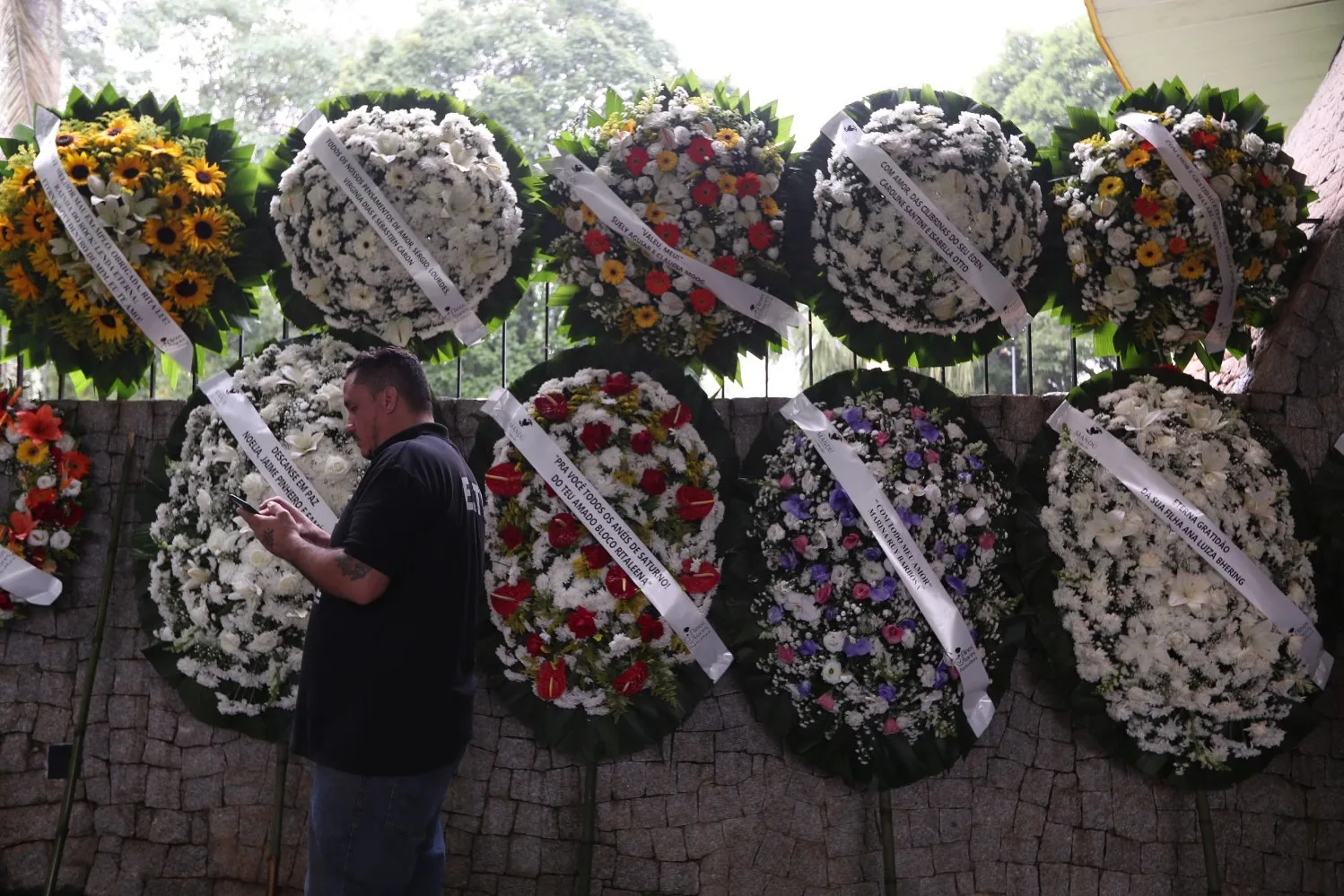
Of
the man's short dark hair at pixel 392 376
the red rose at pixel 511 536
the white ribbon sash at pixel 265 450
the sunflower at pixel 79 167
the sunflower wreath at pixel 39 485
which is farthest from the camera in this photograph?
the sunflower wreath at pixel 39 485

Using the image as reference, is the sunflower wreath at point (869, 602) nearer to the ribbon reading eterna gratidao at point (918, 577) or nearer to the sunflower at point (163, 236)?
the ribbon reading eterna gratidao at point (918, 577)

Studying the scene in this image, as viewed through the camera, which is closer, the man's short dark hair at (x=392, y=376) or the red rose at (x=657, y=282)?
the man's short dark hair at (x=392, y=376)

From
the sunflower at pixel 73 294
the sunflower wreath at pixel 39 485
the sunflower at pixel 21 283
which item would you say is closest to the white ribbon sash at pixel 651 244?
the sunflower at pixel 73 294

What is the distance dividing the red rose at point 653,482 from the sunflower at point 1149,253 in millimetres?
1720

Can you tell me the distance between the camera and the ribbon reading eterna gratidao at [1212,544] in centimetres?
355

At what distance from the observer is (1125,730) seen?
3684 millimetres

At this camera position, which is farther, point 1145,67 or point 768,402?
point 1145,67

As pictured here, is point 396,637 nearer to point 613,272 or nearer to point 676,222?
point 613,272

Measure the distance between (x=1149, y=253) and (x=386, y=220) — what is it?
244cm

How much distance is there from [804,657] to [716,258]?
4.24 ft

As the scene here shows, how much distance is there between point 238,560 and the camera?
3488mm

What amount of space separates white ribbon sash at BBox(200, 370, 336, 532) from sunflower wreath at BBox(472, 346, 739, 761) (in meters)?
0.51

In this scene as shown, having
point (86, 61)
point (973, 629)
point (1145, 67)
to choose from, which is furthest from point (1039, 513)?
point (86, 61)

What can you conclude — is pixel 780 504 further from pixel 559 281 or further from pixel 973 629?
pixel 559 281
